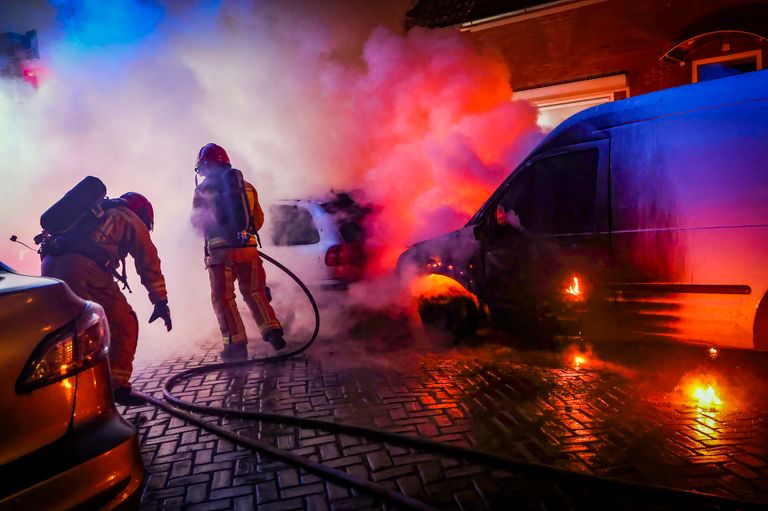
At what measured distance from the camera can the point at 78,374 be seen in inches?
79.0

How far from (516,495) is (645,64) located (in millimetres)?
9236

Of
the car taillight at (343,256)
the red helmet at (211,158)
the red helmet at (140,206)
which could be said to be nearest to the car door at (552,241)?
the car taillight at (343,256)

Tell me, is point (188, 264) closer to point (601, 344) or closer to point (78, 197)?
point (78, 197)

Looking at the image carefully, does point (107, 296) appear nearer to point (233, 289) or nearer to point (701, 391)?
point (233, 289)

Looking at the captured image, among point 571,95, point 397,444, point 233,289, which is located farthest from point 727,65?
point 397,444

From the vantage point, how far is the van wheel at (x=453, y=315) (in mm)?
5914

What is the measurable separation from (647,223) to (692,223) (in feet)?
1.04

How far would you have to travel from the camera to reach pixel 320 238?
720 centimetres

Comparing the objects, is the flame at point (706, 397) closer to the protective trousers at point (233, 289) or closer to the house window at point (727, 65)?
the protective trousers at point (233, 289)

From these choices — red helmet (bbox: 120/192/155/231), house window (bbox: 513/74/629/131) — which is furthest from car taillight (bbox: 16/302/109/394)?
house window (bbox: 513/74/629/131)

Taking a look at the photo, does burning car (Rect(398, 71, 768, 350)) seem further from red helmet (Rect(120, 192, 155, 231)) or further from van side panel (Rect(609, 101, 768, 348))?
red helmet (Rect(120, 192, 155, 231))

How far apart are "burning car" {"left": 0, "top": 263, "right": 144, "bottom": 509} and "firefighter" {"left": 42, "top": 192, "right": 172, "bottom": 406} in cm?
221

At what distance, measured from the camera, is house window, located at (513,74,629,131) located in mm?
9932

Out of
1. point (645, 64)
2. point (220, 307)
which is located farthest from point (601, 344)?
point (645, 64)
